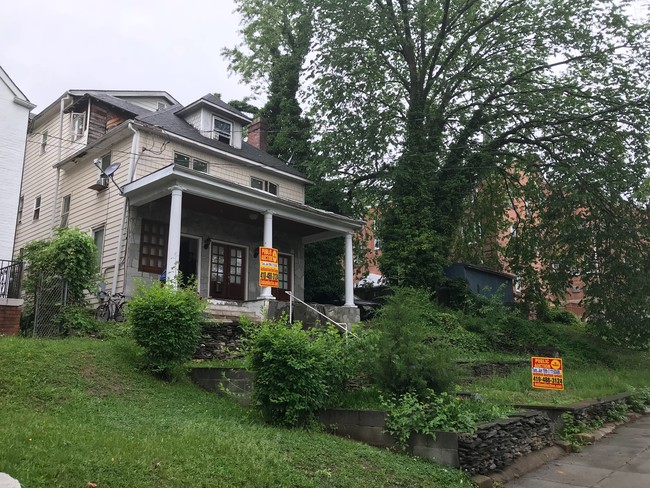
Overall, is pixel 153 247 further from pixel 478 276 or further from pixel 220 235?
pixel 478 276

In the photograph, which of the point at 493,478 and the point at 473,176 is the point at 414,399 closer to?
the point at 493,478

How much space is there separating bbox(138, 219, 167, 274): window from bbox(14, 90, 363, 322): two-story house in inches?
1.2

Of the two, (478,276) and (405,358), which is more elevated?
(478,276)

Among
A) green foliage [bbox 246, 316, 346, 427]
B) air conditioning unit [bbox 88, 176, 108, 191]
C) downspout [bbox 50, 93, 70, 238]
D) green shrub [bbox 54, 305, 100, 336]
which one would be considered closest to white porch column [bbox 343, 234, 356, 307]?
air conditioning unit [bbox 88, 176, 108, 191]

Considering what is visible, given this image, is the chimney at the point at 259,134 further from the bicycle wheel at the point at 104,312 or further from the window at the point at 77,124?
the bicycle wheel at the point at 104,312

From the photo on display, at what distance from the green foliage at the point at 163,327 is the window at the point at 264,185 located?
10905mm

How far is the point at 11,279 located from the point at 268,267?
18.7 ft

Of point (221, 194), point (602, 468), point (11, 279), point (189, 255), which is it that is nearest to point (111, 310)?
point (11, 279)

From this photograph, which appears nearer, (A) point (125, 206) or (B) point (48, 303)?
(B) point (48, 303)

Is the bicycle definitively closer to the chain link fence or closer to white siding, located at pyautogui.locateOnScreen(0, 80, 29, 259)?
the chain link fence

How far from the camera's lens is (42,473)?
4.28 meters

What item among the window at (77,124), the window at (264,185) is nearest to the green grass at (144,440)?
the window at (264,185)

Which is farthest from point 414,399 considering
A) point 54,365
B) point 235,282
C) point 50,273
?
point 235,282

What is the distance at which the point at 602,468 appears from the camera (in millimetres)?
6926
